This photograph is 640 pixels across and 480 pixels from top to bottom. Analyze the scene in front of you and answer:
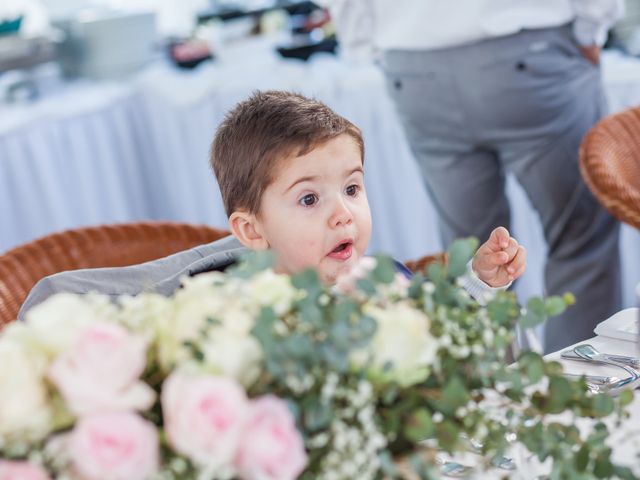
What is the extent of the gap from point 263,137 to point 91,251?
0.52m

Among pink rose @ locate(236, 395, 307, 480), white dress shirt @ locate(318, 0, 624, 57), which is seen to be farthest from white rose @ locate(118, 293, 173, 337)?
white dress shirt @ locate(318, 0, 624, 57)

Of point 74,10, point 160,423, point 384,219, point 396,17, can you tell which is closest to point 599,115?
point 396,17

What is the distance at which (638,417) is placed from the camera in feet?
4.09

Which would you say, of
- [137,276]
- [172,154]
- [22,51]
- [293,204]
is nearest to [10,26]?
[22,51]

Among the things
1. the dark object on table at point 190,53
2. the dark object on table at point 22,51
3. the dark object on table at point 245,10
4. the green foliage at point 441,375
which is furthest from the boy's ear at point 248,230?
the dark object on table at point 245,10

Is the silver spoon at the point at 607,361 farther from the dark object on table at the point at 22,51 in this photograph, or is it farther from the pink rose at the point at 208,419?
the dark object on table at the point at 22,51

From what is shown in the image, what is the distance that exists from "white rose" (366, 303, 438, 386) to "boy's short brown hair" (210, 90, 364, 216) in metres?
0.89

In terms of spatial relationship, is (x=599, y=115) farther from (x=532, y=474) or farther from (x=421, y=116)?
(x=532, y=474)

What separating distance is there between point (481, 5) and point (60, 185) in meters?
1.95

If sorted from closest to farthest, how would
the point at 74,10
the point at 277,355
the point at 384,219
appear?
1. the point at 277,355
2. the point at 384,219
3. the point at 74,10

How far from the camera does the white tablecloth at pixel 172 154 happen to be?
335cm

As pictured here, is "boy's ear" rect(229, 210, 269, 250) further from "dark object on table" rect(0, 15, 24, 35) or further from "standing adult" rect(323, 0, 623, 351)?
"dark object on table" rect(0, 15, 24, 35)

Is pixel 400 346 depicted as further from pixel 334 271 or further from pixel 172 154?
pixel 172 154

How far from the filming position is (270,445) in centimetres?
67
